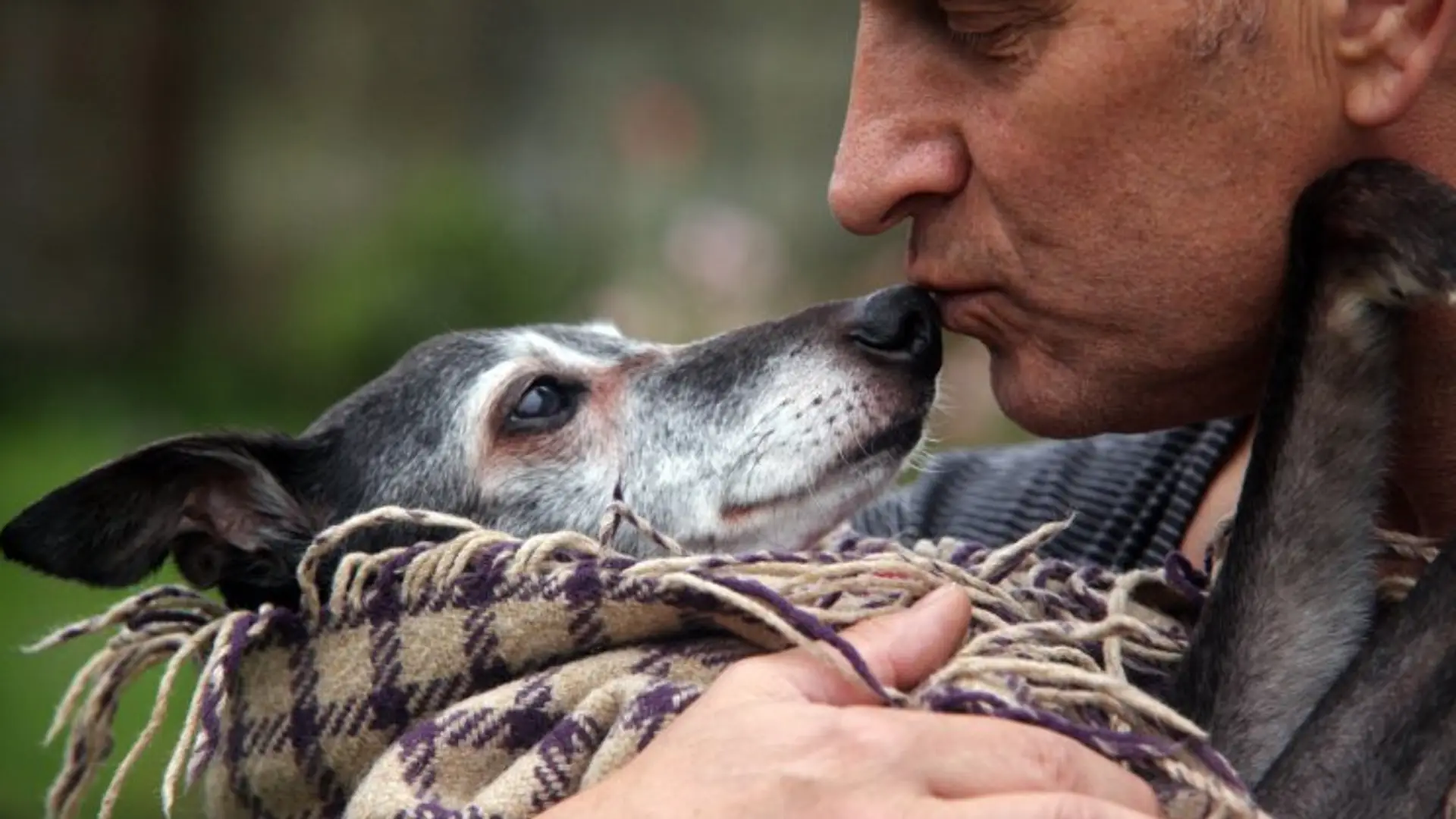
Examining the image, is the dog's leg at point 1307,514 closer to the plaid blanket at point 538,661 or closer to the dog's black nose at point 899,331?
the plaid blanket at point 538,661

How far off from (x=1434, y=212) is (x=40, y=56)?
8.24 meters

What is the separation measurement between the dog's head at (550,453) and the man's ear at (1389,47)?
0.62 m

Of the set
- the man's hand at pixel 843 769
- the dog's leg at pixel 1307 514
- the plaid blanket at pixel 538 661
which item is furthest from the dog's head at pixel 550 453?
the man's hand at pixel 843 769

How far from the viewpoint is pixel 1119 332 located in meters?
2.46

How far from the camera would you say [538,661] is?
235 cm

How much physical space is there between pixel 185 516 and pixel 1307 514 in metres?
1.38

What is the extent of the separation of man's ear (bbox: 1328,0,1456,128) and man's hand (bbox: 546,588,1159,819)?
2.41ft

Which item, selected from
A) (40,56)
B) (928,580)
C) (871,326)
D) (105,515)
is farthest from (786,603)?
(40,56)

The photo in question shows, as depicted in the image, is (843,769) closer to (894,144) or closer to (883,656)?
(883,656)

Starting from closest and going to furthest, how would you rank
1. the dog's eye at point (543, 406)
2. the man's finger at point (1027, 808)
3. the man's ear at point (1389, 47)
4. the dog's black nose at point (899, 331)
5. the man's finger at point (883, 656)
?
1. the man's finger at point (1027, 808)
2. the man's finger at point (883, 656)
3. the man's ear at point (1389, 47)
4. the dog's black nose at point (899, 331)
5. the dog's eye at point (543, 406)

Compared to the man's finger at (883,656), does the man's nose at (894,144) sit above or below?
above

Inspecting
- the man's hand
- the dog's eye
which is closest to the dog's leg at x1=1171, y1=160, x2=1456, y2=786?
the man's hand

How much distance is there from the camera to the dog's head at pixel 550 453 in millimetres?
2762

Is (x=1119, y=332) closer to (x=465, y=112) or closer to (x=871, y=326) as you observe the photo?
(x=871, y=326)
